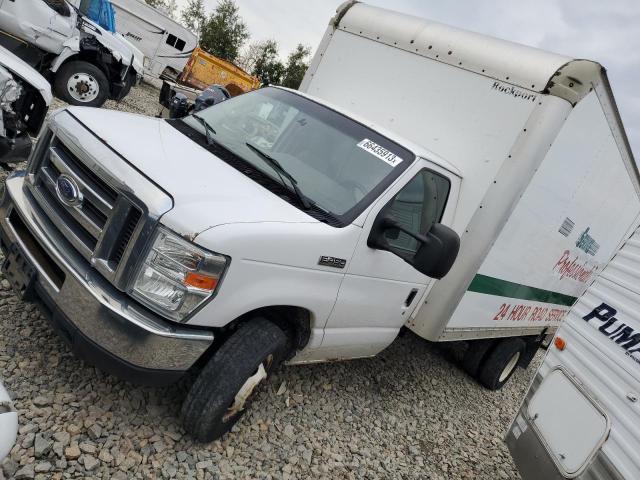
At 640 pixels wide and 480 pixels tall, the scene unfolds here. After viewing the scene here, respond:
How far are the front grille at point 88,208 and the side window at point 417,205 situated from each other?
163 centimetres

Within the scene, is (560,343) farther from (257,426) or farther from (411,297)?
(257,426)

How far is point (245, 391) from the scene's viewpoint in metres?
2.75

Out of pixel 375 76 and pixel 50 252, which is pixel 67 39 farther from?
pixel 50 252

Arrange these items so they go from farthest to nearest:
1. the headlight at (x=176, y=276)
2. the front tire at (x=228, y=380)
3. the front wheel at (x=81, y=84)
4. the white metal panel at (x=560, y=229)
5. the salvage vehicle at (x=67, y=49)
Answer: the front wheel at (x=81, y=84) → the salvage vehicle at (x=67, y=49) → the white metal panel at (x=560, y=229) → the front tire at (x=228, y=380) → the headlight at (x=176, y=276)

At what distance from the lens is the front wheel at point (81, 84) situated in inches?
345

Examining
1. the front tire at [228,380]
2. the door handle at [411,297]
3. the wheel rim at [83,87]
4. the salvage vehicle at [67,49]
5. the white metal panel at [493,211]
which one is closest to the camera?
the front tire at [228,380]

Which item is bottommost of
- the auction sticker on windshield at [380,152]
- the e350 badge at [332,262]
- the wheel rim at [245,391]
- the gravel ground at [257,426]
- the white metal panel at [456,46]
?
the gravel ground at [257,426]

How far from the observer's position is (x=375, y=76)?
4.50 metres

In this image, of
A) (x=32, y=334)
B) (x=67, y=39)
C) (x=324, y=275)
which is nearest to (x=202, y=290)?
(x=324, y=275)

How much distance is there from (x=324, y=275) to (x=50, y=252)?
5.04ft

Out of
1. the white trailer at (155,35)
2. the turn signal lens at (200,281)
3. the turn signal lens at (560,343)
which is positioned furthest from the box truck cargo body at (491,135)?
the white trailer at (155,35)

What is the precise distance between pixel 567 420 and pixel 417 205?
69.2 inches

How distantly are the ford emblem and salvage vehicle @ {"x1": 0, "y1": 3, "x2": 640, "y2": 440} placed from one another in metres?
0.01

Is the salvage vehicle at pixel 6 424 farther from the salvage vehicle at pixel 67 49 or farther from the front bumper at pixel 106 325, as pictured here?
the salvage vehicle at pixel 67 49
